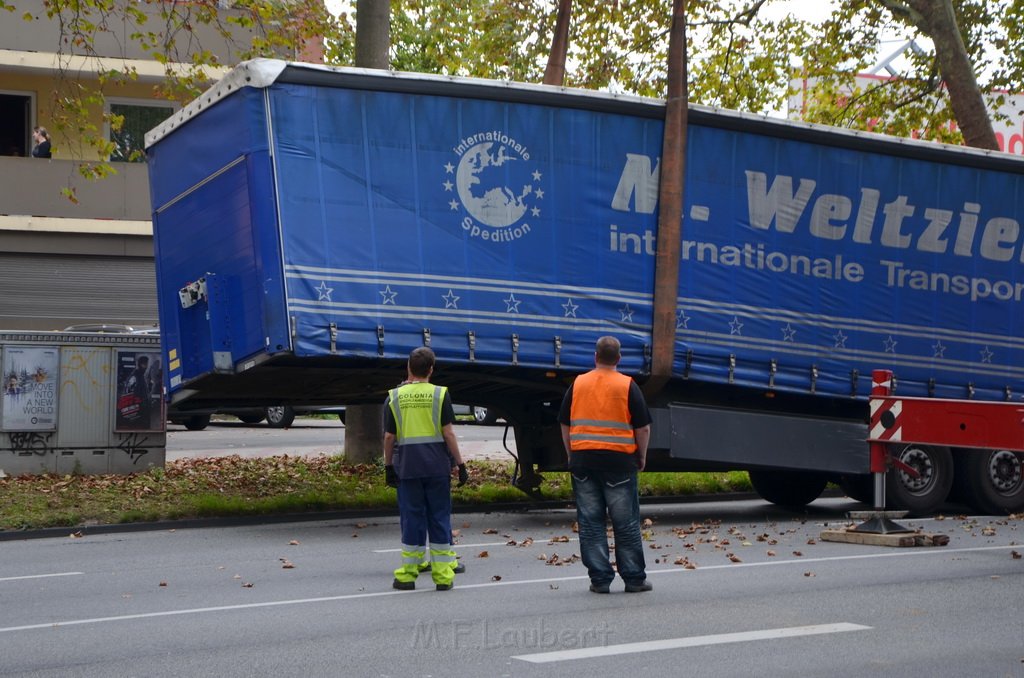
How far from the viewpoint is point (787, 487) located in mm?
17375

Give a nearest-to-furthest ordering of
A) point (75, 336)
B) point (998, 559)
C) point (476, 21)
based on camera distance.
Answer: point (998, 559) → point (75, 336) → point (476, 21)

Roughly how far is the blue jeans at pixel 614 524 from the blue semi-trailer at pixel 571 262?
3.98 metres

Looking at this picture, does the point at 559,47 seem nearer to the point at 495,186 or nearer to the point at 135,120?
the point at 495,186

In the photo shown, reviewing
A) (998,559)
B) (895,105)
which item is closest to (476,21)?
(895,105)

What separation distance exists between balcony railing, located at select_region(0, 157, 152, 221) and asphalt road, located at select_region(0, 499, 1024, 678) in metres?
16.5

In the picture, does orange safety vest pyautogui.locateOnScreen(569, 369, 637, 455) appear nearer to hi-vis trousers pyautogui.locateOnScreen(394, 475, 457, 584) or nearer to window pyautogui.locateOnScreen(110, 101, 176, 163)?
hi-vis trousers pyautogui.locateOnScreen(394, 475, 457, 584)

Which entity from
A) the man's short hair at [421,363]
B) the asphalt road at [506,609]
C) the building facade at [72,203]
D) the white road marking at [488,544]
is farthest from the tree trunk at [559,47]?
the man's short hair at [421,363]

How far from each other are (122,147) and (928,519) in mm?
20283

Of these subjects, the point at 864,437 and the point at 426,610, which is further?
the point at 864,437

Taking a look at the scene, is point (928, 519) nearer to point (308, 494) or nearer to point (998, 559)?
point (998, 559)

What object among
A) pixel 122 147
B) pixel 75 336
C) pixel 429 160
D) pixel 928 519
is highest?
pixel 122 147

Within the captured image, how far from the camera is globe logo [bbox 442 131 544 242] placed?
44.2 feet

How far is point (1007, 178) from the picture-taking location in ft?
54.4

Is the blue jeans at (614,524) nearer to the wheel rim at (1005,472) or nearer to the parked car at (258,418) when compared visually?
the wheel rim at (1005,472)
